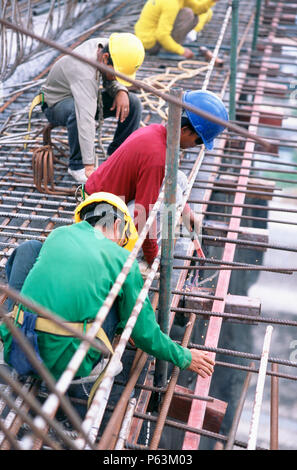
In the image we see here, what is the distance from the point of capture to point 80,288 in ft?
7.90

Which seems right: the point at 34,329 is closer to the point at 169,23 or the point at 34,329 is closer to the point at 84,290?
the point at 84,290

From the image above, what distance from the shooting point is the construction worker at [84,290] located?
7.96 ft

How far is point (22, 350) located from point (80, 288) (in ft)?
1.52

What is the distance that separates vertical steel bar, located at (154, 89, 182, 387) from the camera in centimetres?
233

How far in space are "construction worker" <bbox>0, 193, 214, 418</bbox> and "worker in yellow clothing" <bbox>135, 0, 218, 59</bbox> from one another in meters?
4.91

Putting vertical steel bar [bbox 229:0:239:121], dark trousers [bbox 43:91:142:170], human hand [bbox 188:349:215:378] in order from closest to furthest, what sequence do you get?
human hand [bbox 188:349:215:378] → dark trousers [bbox 43:91:142:170] → vertical steel bar [bbox 229:0:239:121]

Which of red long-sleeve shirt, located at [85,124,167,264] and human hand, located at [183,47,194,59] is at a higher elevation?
human hand, located at [183,47,194,59]

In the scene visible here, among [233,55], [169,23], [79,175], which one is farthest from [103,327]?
[169,23]

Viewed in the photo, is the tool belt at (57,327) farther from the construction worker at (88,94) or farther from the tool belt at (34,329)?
the construction worker at (88,94)

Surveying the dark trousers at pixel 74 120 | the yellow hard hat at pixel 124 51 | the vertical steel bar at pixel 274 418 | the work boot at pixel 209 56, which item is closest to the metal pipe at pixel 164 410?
the vertical steel bar at pixel 274 418

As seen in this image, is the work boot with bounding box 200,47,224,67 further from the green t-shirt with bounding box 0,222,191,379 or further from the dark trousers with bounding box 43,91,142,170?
the green t-shirt with bounding box 0,222,191,379

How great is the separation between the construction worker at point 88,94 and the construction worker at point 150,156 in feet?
3.24

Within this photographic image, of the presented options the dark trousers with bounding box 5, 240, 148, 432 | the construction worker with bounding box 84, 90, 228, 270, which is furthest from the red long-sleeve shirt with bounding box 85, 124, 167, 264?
the dark trousers with bounding box 5, 240, 148, 432

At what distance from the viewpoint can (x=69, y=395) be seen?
2.82m
